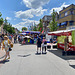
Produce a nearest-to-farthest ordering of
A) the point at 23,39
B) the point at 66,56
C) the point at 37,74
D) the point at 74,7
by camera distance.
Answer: the point at 37,74 → the point at 66,56 → the point at 23,39 → the point at 74,7

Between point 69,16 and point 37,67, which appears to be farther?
point 69,16

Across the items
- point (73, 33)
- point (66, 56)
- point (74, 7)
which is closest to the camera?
point (66, 56)

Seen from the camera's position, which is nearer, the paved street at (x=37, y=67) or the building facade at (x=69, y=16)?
the paved street at (x=37, y=67)

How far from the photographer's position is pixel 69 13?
31.6 metres

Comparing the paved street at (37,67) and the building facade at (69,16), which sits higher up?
the building facade at (69,16)

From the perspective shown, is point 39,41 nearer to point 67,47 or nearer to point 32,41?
point 67,47

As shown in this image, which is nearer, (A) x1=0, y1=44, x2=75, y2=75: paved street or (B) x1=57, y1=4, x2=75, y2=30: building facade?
(A) x1=0, y1=44, x2=75, y2=75: paved street

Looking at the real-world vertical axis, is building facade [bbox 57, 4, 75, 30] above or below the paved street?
above

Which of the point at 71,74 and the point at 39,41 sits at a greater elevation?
the point at 39,41

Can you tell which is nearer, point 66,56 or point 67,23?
point 66,56

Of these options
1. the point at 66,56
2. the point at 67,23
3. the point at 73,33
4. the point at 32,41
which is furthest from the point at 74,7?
the point at 66,56

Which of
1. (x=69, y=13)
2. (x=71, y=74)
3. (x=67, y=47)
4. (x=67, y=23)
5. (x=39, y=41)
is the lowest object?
(x=71, y=74)

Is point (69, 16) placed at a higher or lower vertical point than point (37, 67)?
higher

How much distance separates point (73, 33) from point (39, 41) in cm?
338
